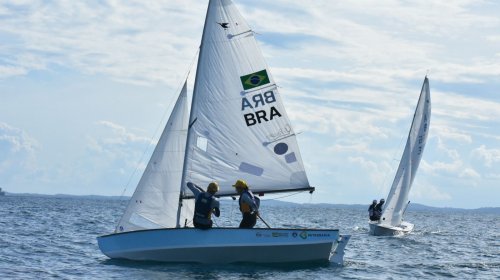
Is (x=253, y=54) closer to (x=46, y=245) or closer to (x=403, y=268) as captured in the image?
(x=403, y=268)

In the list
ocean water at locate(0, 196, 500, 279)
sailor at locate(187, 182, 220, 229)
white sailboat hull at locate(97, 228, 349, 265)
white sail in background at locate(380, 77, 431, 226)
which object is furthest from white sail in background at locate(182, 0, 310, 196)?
white sail in background at locate(380, 77, 431, 226)

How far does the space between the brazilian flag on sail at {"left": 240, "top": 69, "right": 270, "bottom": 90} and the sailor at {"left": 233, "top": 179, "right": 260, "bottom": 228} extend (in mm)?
2734

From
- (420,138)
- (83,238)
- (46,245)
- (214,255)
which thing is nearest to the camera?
(214,255)

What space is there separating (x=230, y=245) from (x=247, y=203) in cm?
118

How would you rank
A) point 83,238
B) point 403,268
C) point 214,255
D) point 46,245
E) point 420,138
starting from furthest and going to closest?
1. point 420,138
2. point 83,238
3. point 46,245
4. point 403,268
5. point 214,255

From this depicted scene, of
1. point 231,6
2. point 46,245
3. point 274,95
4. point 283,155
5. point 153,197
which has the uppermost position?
point 231,6

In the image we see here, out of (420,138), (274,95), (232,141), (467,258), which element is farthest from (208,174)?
(420,138)

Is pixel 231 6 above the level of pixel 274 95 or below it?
above

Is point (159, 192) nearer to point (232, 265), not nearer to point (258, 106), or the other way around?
point (232, 265)

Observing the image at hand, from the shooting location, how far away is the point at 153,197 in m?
22.8

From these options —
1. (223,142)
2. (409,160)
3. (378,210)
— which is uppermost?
(409,160)

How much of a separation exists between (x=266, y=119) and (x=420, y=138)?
23473 mm

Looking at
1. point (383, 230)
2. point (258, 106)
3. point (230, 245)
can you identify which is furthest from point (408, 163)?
point (230, 245)

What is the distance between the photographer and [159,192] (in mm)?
22797
